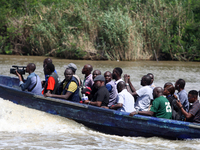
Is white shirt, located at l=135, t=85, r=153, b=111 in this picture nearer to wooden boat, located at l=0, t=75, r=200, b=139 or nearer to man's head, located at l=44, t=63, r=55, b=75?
wooden boat, located at l=0, t=75, r=200, b=139

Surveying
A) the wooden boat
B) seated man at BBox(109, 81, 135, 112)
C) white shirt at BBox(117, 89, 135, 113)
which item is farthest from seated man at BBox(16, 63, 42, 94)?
white shirt at BBox(117, 89, 135, 113)

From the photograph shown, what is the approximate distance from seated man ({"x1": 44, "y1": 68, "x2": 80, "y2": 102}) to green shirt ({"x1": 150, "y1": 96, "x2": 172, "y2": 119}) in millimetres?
1589

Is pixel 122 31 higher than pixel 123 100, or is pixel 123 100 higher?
pixel 122 31

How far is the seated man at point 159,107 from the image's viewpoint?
514 cm

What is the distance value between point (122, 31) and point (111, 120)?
13934 millimetres

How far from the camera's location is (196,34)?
65.4 ft

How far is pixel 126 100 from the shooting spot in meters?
5.51

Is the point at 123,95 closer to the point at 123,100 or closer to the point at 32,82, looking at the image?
the point at 123,100

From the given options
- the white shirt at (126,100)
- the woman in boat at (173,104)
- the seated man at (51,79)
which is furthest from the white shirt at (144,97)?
the seated man at (51,79)

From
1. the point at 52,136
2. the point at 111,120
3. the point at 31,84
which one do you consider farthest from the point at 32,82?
the point at 111,120

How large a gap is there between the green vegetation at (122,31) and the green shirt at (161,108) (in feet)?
45.8

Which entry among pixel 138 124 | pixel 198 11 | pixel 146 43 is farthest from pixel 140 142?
pixel 198 11

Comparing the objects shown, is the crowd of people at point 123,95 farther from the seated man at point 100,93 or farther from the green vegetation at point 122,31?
the green vegetation at point 122,31

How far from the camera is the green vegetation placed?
19.4m
